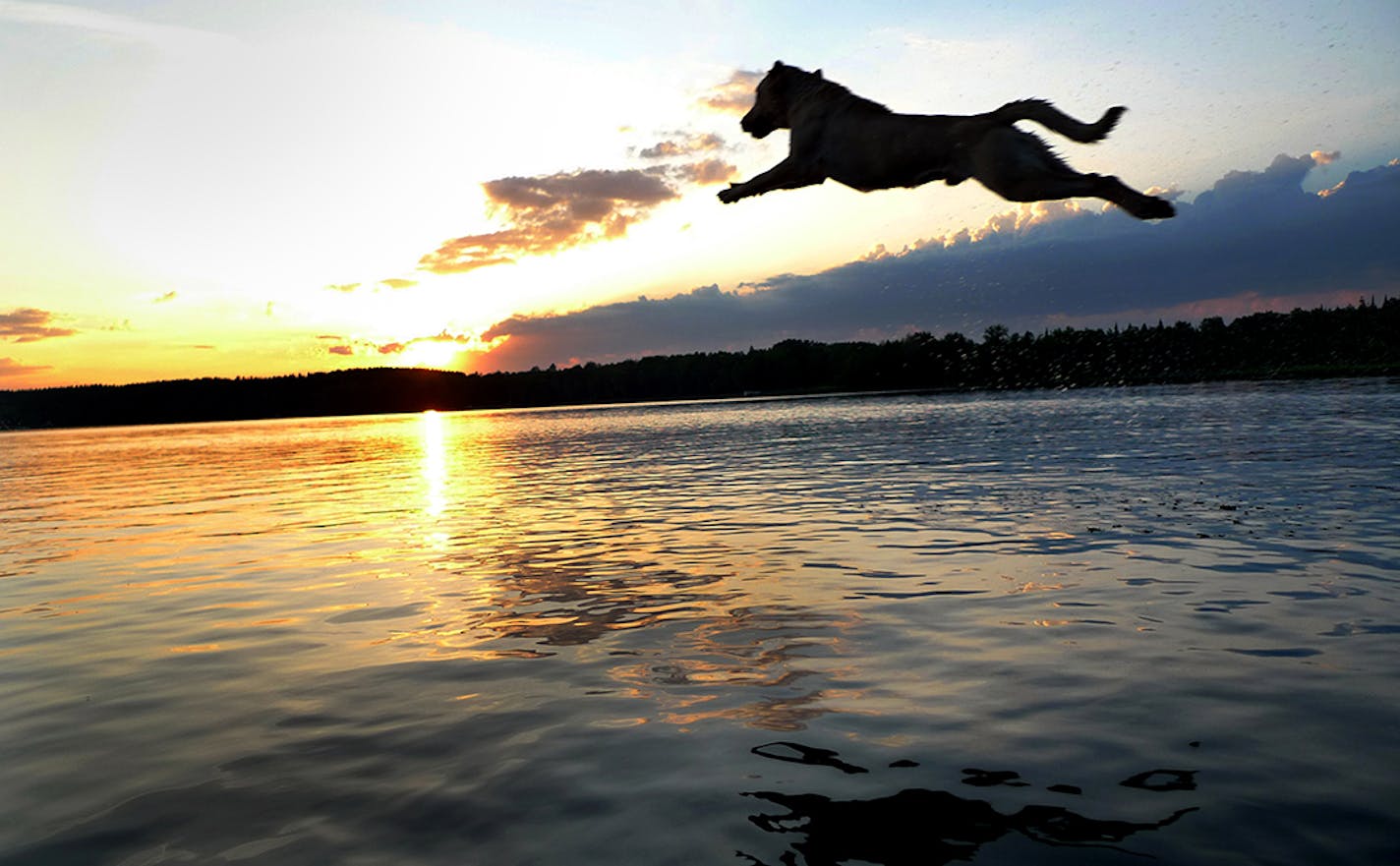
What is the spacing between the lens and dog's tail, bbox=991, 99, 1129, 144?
8406 millimetres

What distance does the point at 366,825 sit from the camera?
6152 millimetres

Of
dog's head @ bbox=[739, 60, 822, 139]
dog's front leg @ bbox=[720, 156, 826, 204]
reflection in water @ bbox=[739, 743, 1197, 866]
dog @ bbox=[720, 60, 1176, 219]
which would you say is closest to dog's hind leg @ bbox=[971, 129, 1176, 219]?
dog @ bbox=[720, 60, 1176, 219]

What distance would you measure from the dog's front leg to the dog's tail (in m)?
2.04

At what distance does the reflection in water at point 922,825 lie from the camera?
214 inches

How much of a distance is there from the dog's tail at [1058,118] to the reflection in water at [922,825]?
18.3 ft

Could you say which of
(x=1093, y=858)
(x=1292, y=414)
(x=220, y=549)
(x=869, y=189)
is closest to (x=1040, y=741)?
(x=1093, y=858)

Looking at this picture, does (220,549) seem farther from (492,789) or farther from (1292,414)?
(1292,414)

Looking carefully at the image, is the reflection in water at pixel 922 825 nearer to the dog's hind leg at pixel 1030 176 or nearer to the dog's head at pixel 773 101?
the dog's hind leg at pixel 1030 176

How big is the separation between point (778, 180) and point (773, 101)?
132 centimetres

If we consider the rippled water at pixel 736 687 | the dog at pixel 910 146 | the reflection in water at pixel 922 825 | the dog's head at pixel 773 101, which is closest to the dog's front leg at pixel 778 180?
the dog at pixel 910 146

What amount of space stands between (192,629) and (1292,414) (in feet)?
170

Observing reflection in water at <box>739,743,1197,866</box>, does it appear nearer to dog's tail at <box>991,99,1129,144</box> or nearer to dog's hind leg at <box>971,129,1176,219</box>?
dog's hind leg at <box>971,129,1176,219</box>

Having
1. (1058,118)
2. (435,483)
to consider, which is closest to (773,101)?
(1058,118)

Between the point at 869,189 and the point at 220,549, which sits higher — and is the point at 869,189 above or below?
above
